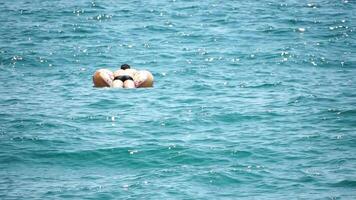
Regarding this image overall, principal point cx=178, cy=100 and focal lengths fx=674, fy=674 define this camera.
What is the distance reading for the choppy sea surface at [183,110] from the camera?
18500 mm

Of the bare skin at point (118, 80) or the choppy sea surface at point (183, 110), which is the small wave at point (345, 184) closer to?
the choppy sea surface at point (183, 110)

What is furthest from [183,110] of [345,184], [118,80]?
[345,184]

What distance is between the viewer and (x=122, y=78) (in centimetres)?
2702

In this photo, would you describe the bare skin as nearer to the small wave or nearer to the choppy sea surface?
the choppy sea surface

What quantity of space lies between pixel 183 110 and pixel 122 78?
3325 millimetres

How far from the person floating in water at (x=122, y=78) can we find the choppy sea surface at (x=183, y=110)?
0.41 m

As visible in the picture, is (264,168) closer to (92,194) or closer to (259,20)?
(92,194)

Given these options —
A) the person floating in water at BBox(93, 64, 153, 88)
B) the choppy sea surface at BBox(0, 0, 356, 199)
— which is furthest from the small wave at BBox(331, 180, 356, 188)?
the person floating in water at BBox(93, 64, 153, 88)

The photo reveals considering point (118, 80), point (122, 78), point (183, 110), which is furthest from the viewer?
point (118, 80)

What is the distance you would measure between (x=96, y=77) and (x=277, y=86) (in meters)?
7.50

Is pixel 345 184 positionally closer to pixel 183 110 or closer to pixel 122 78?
pixel 183 110

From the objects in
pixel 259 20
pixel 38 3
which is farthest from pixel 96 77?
pixel 38 3

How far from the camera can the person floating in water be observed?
27.0 m

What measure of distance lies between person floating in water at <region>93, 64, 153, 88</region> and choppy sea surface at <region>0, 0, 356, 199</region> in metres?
0.41
